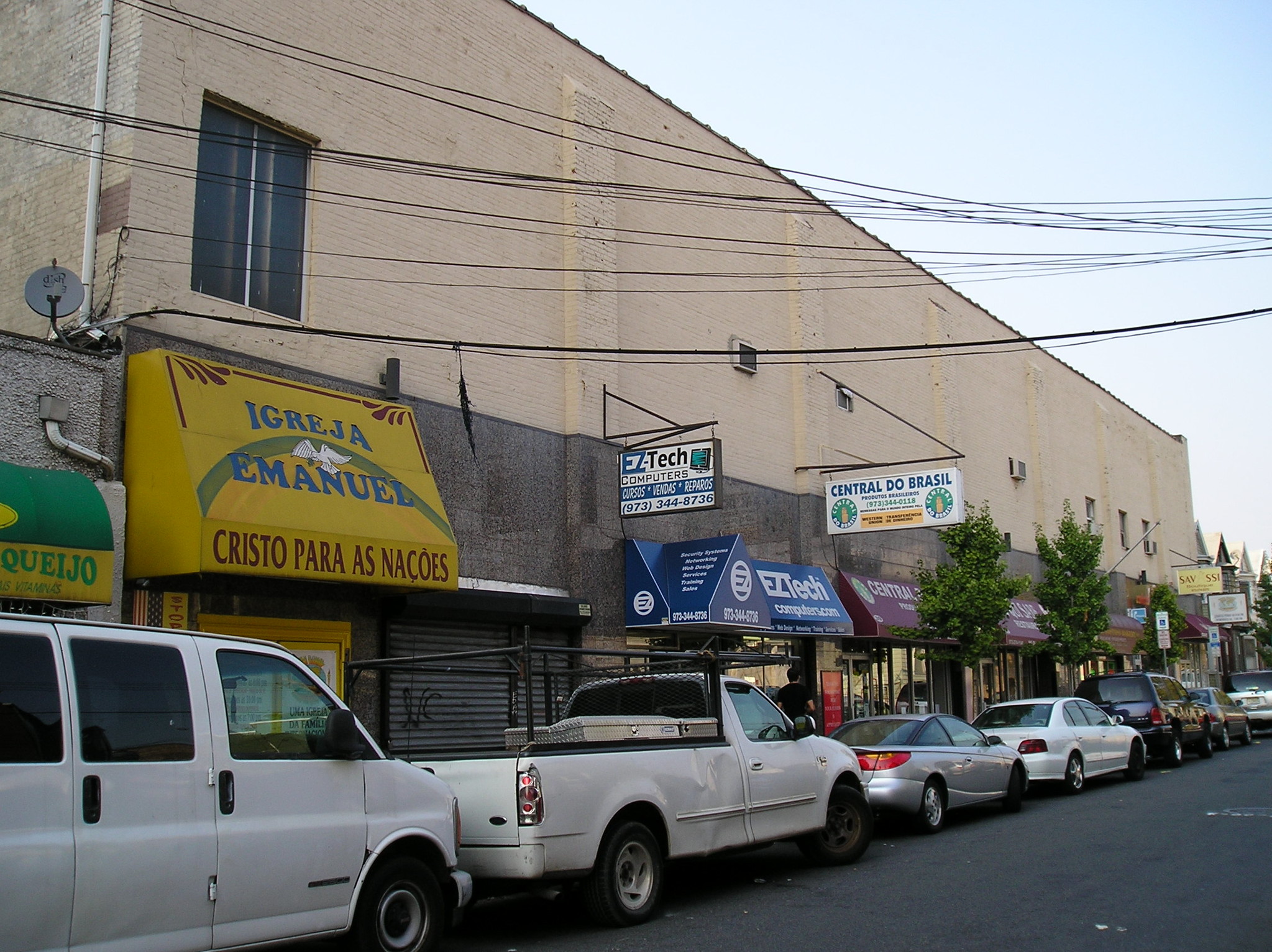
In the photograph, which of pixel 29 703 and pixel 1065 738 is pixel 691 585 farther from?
pixel 29 703

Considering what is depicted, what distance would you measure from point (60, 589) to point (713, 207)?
46.9ft

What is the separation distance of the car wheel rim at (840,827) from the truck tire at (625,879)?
2870mm

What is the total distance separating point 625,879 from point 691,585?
28.9 ft

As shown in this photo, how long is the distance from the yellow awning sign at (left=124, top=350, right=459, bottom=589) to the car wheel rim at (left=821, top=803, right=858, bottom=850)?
184 inches

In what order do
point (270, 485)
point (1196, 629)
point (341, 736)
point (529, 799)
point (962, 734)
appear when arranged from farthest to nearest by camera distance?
1. point (1196, 629)
2. point (962, 734)
3. point (270, 485)
4. point (529, 799)
5. point (341, 736)

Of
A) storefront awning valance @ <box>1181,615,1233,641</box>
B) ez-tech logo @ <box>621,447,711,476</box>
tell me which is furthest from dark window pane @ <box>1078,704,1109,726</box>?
storefront awning valance @ <box>1181,615,1233,641</box>

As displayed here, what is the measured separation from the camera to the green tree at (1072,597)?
2827 cm

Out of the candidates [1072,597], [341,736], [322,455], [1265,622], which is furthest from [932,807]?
[1265,622]

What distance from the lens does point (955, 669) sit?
2742 centimetres

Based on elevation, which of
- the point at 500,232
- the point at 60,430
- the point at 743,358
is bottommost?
the point at 60,430

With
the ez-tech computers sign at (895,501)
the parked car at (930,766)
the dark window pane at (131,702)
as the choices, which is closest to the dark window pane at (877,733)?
the parked car at (930,766)

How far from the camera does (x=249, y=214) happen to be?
1320 cm

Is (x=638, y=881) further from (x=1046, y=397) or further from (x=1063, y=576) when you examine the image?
(x=1046, y=397)

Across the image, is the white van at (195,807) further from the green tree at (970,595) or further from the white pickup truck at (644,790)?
the green tree at (970,595)
